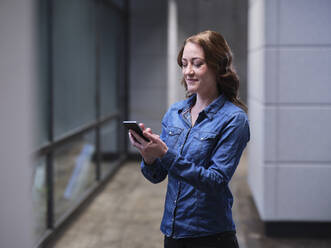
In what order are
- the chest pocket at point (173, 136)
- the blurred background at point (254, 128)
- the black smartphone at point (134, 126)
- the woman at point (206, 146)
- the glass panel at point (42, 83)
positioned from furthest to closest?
the blurred background at point (254, 128) → the glass panel at point (42, 83) → the chest pocket at point (173, 136) → the woman at point (206, 146) → the black smartphone at point (134, 126)

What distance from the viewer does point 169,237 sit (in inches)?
69.7

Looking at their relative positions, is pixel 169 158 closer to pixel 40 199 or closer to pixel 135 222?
pixel 40 199

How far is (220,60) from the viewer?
1.73 m

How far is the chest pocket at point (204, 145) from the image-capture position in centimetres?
168

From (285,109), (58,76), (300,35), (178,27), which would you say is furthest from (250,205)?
(178,27)

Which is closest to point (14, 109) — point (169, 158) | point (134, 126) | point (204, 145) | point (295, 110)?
point (134, 126)

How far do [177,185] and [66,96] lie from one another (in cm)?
324

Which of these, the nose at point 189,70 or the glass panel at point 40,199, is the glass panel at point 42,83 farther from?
the nose at point 189,70

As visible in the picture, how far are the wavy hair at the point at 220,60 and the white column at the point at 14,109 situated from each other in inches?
41.2

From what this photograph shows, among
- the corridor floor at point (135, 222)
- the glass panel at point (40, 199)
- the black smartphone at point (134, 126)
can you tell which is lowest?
the corridor floor at point (135, 222)

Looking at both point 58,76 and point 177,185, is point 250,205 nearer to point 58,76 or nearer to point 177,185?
point 58,76

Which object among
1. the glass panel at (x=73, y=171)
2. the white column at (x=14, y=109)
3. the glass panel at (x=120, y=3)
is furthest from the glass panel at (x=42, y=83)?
the glass panel at (x=120, y=3)

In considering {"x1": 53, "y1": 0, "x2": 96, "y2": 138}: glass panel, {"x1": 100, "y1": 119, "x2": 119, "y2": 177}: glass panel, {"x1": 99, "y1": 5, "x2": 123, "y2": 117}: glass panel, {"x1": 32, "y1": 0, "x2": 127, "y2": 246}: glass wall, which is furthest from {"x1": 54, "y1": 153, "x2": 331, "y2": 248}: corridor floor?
{"x1": 99, "y1": 5, "x2": 123, "y2": 117}: glass panel

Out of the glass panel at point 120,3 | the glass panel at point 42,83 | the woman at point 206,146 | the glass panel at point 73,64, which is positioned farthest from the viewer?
the glass panel at point 120,3
